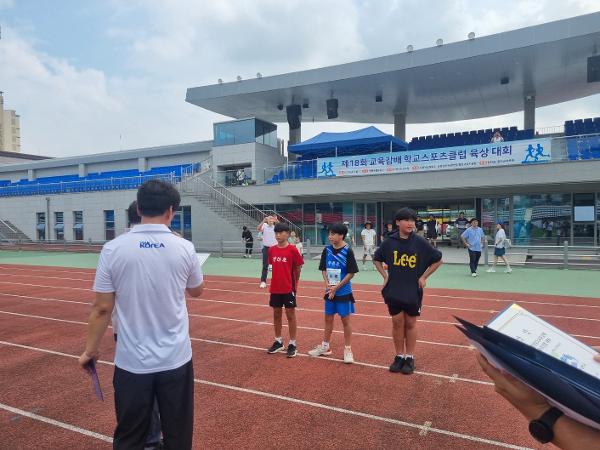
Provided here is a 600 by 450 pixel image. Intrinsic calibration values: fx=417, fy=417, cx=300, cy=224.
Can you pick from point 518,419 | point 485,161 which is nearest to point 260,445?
point 518,419

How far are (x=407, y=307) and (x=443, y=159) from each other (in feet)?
51.8

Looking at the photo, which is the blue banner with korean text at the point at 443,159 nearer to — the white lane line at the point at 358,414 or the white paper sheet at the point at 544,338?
the white lane line at the point at 358,414

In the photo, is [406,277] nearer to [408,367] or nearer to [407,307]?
[407,307]

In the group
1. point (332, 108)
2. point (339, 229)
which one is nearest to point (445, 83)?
point (332, 108)

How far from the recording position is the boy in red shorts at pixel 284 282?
224 inches

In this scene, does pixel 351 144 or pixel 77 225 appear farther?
pixel 77 225

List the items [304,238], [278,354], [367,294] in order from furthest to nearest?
1. [304,238]
2. [367,294]
3. [278,354]

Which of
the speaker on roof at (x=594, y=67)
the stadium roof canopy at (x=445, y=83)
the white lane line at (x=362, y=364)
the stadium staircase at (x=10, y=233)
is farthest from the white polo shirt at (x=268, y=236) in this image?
the stadium staircase at (x=10, y=233)

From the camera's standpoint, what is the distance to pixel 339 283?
5.41 metres

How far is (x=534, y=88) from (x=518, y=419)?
2684 cm

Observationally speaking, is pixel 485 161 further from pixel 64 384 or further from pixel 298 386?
pixel 64 384

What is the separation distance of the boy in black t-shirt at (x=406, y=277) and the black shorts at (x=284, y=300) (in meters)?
1.30

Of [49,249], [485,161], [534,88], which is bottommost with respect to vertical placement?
[49,249]

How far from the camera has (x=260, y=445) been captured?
3.39m
